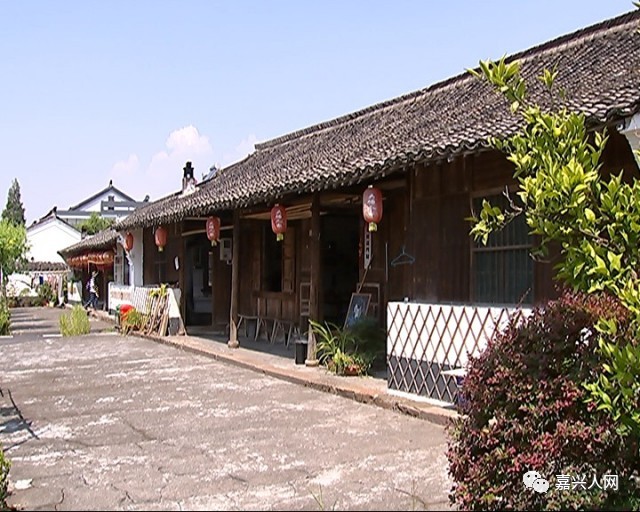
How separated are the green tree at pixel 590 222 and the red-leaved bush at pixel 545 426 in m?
0.15

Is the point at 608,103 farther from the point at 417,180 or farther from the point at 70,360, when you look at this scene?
the point at 70,360

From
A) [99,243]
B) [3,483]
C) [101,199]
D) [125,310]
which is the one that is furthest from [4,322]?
[101,199]

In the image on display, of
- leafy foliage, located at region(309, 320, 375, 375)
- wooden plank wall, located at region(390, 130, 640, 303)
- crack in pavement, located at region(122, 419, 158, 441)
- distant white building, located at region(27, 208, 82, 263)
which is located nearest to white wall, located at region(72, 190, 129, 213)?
distant white building, located at region(27, 208, 82, 263)

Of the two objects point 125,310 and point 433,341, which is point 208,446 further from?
point 125,310

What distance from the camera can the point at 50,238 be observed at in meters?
49.9

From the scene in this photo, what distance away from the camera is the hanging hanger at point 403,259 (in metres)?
9.20

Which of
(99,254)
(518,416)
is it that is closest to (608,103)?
(518,416)

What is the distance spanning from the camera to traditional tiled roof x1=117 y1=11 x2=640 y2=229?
7.00 m

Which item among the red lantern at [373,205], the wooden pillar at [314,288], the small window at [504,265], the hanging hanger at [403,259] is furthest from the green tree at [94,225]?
the small window at [504,265]

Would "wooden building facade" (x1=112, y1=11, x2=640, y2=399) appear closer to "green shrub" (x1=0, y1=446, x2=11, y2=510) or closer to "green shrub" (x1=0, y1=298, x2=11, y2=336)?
"green shrub" (x1=0, y1=446, x2=11, y2=510)

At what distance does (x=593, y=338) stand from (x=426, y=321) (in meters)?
3.97

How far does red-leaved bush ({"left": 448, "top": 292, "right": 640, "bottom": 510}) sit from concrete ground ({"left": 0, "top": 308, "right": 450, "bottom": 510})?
24.6 inches

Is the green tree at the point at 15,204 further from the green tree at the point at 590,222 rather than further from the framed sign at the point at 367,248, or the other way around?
the green tree at the point at 590,222

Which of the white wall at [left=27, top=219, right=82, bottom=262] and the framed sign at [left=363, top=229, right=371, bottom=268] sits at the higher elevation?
the white wall at [left=27, top=219, right=82, bottom=262]
